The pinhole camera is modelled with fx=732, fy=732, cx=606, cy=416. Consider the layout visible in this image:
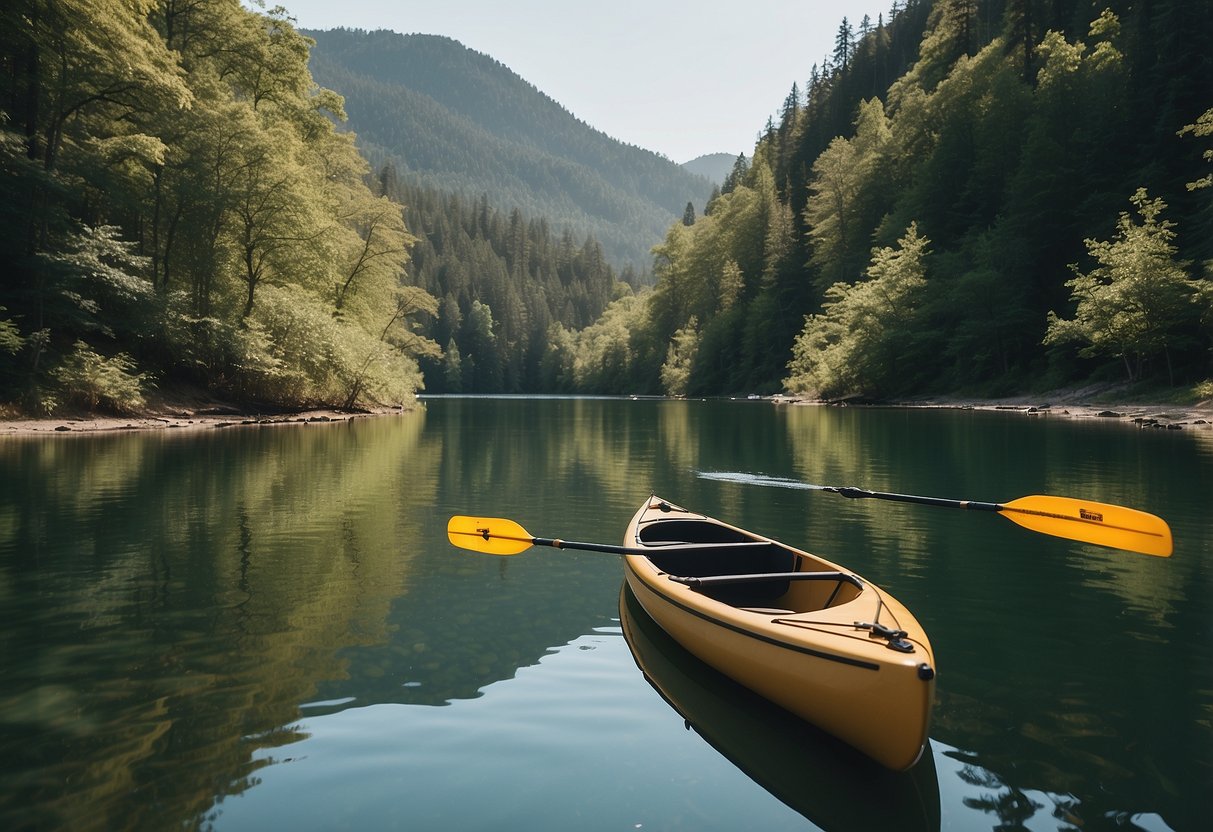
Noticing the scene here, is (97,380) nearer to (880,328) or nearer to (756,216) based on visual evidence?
(880,328)

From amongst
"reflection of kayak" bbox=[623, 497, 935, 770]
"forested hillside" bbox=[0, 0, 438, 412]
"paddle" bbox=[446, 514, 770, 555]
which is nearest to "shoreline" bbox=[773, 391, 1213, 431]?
"reflection of kayak" bbox=[623, 497, 935, 770]

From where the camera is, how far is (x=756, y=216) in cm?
8019

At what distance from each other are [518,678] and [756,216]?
3145 inches

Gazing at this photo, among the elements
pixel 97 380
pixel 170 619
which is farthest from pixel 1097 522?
pixel 97 380

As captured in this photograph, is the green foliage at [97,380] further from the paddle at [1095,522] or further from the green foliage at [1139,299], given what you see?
the green foliage at [1139,299]

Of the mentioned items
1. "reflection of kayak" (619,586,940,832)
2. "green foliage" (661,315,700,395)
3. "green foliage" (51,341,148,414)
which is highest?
"green foliage" (661,315,700,395)

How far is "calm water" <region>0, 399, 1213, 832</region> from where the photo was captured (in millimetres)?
4113

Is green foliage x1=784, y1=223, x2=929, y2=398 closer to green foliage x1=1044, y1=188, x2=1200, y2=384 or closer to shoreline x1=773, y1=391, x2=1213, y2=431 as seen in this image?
shoreline x1=773, y1=391, x2=1213, y2=431

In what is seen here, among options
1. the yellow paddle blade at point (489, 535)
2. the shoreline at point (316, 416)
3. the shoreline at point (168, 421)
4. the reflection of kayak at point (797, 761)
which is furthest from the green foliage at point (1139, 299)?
the shoreline at point (168, 421)

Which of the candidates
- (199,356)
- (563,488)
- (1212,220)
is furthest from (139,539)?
(1212,220)

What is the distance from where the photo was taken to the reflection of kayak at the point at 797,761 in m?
4.07

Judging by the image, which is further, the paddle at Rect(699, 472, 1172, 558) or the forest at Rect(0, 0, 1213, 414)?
the forest at Rect(0, 0, 1213, 414)

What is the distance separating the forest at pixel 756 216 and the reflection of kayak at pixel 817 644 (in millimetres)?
24791

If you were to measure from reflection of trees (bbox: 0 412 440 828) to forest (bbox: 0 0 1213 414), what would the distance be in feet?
46.2
